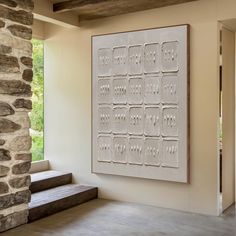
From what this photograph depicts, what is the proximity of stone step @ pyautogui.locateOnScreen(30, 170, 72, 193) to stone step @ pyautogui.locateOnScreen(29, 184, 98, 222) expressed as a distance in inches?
3.5

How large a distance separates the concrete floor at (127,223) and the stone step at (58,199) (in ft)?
0.31

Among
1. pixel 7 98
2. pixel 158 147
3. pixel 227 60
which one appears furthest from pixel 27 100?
pixel 227 60

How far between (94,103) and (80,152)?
2.80 ft

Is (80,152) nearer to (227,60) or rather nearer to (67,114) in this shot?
(67,114)

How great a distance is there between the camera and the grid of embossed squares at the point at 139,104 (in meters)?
4.92

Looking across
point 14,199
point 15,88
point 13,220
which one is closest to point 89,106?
point 15,88

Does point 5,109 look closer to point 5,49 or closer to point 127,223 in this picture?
point 5,49

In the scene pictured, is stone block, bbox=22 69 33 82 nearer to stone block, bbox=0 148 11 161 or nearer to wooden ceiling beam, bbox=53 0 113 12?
stone block, bbox=0 148 11 161

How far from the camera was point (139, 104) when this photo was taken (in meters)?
5.16

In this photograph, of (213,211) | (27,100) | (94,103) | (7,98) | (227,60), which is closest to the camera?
(7,98)

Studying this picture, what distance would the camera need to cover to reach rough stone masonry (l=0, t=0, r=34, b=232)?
13.4 feet

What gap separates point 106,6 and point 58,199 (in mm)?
2743

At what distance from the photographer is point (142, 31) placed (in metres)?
5.12

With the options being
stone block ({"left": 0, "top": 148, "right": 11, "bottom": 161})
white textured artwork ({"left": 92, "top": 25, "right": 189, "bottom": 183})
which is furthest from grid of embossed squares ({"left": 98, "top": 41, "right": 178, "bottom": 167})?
stone block ({"left": 0, "top": 148, "right": 11, "bottom": 161})
